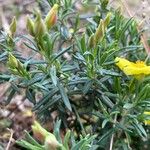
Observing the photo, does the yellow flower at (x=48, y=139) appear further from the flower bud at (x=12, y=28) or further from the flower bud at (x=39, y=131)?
the flower bud at (x=12, y=28)

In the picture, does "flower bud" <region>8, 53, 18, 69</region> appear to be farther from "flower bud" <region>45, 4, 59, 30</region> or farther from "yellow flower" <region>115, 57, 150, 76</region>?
"yellow flower" <region>115, 57, 150, 76</region>

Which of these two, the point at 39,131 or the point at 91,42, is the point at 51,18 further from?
the point at 39,131

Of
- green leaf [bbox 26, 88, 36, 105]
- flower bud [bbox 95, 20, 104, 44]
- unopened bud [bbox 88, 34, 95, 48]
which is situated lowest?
green leaf [bbox 26, 88, 36, 105]

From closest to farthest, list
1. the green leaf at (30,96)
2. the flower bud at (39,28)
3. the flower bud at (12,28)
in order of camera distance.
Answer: the flower bud at (39,28) < the flower bud at (12,28) < the green leaf at (30,96)

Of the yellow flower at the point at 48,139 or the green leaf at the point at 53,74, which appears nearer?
the yellow flower at the point at 48,139

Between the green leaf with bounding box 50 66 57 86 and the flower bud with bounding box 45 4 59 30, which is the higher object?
the flower bud with bounding box 45 4 59 30

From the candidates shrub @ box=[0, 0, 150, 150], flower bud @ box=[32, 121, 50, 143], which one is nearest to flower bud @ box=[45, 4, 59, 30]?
shrub @ box=[0, 0, 150, 150]

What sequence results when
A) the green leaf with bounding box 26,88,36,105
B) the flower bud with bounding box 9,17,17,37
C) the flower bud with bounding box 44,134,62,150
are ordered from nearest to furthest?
the flower bud with bounding box 44,134,62,150 → the flower bud with bounding box 9,17,17,37 → the green leaf with bounding box 26,88,36,105

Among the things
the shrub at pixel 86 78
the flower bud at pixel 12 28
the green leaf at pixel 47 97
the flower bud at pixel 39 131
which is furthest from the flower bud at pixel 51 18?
the flower bud at pixel 39 131

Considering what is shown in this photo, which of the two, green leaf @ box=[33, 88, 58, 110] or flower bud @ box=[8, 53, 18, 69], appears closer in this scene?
flower bud @ box=[8, 53, 18, 69]

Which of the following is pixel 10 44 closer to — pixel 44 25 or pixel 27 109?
pixel 44 25

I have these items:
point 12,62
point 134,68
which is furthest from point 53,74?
point 134,68

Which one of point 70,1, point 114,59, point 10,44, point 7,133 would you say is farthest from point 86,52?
point 7,133
